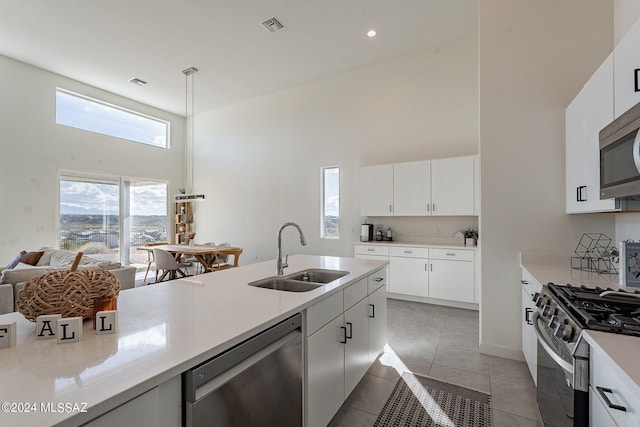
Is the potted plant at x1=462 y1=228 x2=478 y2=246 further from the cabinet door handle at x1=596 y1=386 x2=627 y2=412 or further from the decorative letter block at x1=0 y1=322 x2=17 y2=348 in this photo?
the decorative letter block at x1=0 y1=322 x2=17 y2=348

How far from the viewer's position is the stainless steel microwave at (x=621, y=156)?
1.19m

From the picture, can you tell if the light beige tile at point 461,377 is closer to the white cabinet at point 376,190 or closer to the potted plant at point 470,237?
the potted plant at point 470,237

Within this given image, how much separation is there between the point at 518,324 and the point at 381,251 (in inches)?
83.5

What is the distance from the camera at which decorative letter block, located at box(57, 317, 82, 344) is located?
2.91 feet

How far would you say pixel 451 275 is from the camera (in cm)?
391

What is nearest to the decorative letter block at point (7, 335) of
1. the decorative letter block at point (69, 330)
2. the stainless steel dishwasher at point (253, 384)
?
the decorative letter block at point (69, 330)

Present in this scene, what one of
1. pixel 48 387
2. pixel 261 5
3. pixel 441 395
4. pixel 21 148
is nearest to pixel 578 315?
pixel 441 395

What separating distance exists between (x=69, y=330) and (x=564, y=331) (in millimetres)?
1864

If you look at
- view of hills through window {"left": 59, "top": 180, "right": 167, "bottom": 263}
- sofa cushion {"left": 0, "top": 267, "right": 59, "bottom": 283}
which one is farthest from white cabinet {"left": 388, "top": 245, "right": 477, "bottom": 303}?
view of hills through window {"left": 59, "top": 180, "right": 167, "bottom": 263}

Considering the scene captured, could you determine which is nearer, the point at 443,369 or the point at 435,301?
the point at 443,369

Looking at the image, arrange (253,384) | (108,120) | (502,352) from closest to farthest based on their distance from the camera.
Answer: (253,384), (502,352), (108,120)

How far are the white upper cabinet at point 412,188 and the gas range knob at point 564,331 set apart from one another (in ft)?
9.99

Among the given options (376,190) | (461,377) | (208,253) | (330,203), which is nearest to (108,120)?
(208,253)

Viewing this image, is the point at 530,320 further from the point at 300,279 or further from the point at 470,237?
the point at 470,237
